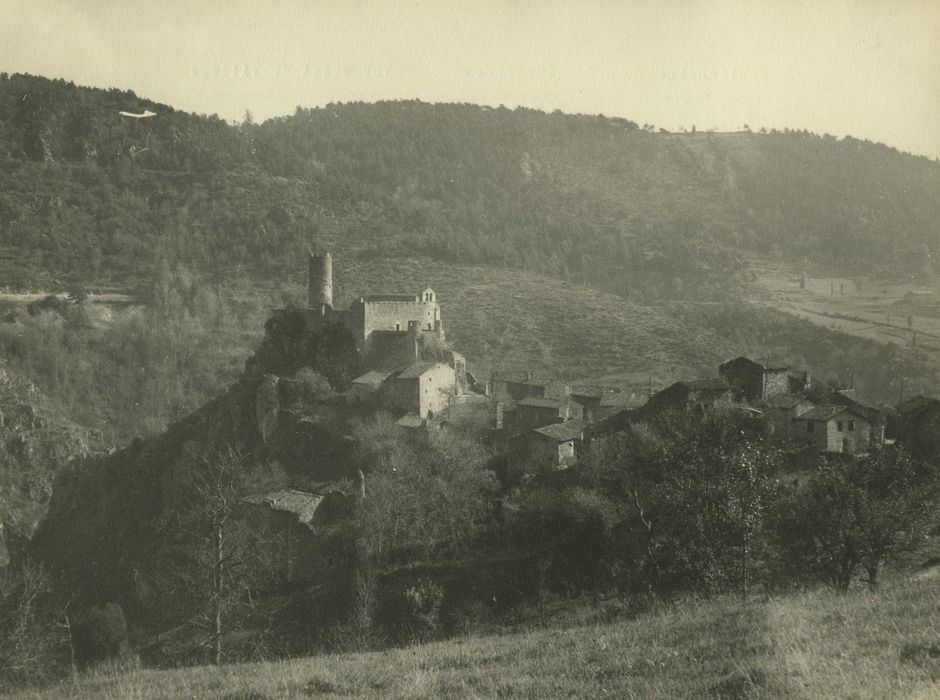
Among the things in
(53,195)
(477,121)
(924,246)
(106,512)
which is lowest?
(106,512)

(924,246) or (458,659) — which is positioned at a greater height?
(924,246)

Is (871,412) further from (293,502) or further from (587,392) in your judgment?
(293,502)

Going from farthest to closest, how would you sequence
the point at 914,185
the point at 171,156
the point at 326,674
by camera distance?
1. the point at 171,156
2. the point at 914,185
3. the point at 326,674

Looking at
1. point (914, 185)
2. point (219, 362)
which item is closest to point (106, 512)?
point (219, 362)

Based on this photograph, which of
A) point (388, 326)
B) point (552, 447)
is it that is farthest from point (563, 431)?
point (388, 326)

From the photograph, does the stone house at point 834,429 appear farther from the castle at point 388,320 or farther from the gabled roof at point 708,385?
the castle at point 388,320

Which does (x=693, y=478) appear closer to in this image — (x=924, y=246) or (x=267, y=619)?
(x=267, y=619)

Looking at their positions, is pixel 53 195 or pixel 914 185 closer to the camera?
pixel 914 185
